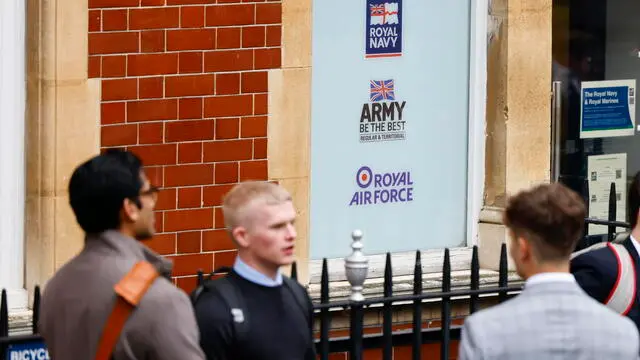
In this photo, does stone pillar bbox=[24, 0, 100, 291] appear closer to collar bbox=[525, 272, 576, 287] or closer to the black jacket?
the black jacket

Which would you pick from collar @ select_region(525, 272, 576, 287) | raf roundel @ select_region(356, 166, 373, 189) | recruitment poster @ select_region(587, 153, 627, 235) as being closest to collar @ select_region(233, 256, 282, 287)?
collar @ select_region(525, 272, 576, 287)

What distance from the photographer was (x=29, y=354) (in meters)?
6.62

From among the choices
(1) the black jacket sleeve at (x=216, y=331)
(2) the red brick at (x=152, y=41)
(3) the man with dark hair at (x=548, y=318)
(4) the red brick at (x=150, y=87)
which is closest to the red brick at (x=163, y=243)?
(4) the red brick at (x=150, y=87)

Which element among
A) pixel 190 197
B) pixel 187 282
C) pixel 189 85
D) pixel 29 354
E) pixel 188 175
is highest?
pixel 189 85

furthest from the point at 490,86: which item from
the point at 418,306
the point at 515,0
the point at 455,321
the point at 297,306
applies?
the point at 297,306

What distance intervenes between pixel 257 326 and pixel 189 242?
3.02 metres

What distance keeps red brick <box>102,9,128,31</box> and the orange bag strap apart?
10.6ft

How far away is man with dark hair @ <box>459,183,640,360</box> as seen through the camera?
4.34m

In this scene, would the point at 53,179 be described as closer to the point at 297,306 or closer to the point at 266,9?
the point at 266,9

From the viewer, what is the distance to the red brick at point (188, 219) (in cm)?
792

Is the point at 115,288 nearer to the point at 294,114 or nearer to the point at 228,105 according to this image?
the point at 228,105

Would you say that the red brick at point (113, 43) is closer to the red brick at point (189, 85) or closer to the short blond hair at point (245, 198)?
the red brick at point (189, 85)

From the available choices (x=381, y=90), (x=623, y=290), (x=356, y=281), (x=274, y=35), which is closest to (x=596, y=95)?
(x=381, y=90)

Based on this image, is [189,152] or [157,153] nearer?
[157,153]
